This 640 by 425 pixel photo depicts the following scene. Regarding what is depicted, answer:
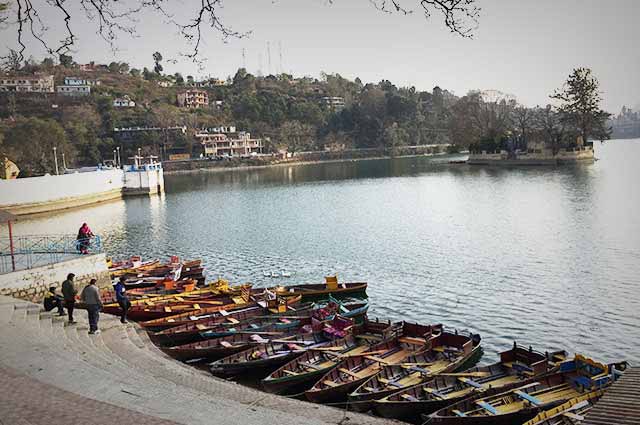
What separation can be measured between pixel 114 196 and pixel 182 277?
5404cm

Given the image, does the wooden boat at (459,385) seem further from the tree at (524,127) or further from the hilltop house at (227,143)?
the hilltop house at (227,143)

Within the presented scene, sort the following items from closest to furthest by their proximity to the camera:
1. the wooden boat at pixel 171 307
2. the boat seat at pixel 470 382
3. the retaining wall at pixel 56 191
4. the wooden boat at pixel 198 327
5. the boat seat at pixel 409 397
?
the boat seat at pixel 409 397, the boat seat at pixel 470 382, the wooden boat at pixel 198 327, the wooden boat at pixel 171 307, the retaining wall at pixel 56 191

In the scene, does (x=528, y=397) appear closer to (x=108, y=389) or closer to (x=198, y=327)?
(x=108, y=389)

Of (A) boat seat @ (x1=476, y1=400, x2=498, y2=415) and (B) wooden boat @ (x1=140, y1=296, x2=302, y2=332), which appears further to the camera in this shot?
(B) wooden boat @ (x1=140, y1=296, x2=302, y2=332)

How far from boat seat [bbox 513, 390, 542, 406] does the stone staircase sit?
11.3ft

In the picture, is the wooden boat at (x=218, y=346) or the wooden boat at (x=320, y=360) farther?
the wooden boat at (x=218, y=346)

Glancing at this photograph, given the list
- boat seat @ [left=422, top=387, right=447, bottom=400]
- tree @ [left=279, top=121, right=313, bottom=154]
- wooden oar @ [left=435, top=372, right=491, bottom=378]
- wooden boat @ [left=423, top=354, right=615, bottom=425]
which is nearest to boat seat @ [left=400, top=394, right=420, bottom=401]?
boat seat @ [left=422, top=387, right=447, bottom=400]

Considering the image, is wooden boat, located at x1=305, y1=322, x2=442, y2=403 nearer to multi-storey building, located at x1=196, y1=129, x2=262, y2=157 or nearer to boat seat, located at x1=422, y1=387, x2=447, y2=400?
boat seat, located at x1=422, y1=387, x2=447, y2=400

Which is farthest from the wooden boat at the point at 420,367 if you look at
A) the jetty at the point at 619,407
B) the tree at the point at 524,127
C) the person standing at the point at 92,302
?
the tree at the point at 524,127

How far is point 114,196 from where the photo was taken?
258 feet

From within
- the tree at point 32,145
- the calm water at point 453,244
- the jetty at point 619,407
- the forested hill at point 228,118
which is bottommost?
the calm water at point 453,244

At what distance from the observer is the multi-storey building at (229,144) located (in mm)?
155375

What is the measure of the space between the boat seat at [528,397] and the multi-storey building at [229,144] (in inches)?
5749

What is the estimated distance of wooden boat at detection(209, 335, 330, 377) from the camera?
16.4 m
